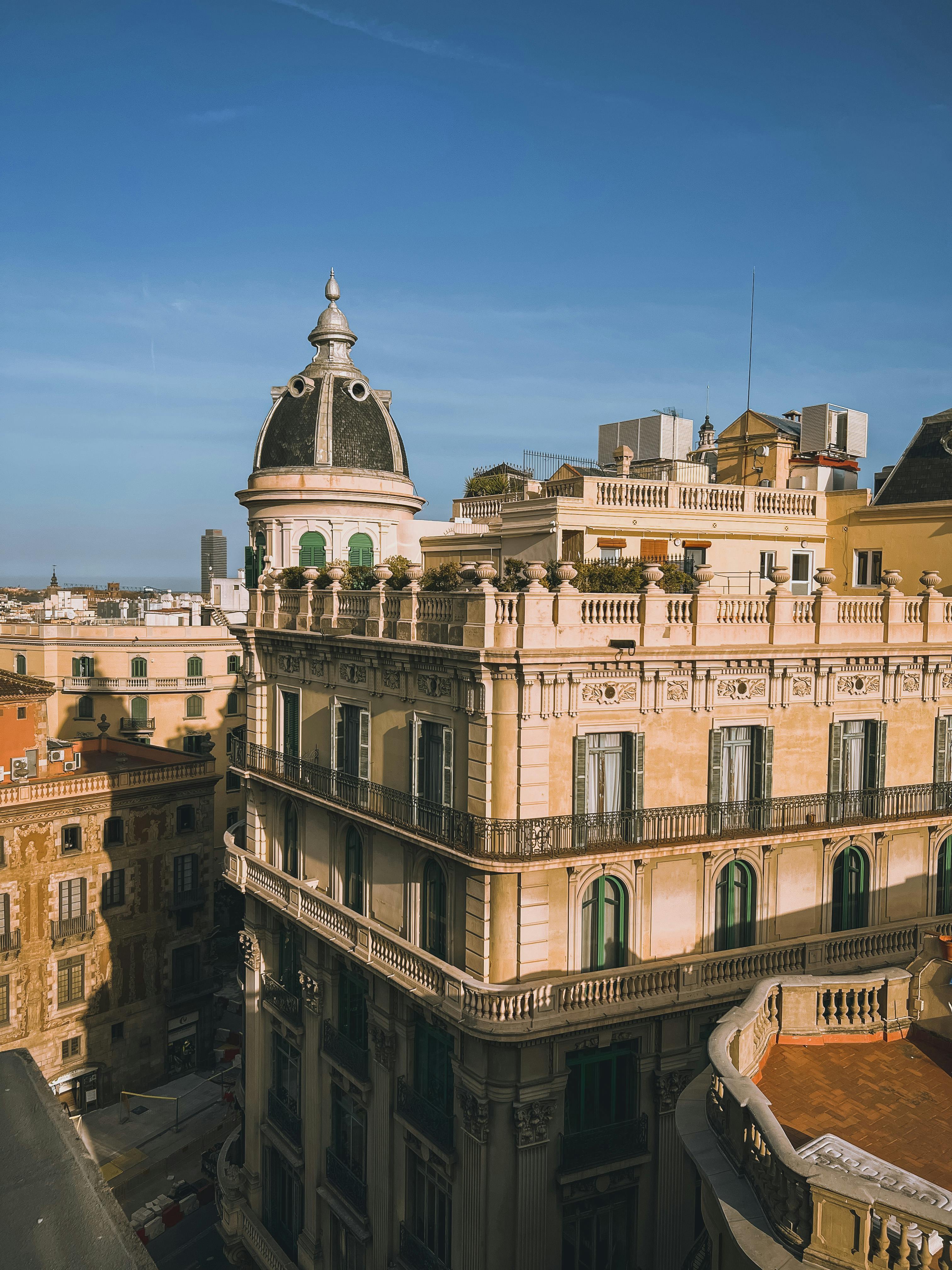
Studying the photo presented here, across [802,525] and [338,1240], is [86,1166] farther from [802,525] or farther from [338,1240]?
[802,525]

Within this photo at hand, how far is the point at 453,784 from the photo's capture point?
928 inches

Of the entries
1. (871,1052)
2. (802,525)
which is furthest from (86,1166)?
(802,525)

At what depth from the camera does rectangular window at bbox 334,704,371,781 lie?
1076 inches

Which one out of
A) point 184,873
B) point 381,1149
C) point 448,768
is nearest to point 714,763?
point 448,768

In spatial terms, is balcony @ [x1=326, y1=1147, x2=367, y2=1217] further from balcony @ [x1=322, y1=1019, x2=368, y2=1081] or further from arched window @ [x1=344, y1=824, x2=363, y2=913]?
arched window @ [x1=344, y1=824, x2=363, y2=913]

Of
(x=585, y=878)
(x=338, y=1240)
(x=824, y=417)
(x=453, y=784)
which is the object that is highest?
(x=824, y=417)

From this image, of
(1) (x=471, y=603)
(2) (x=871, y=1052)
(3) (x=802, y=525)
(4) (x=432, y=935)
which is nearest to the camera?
(2) (x=871, y=1052)

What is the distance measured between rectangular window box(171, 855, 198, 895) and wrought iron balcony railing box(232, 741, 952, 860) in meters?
21.4

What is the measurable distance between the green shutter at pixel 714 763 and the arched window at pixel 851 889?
15.0 feet

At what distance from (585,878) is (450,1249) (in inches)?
395

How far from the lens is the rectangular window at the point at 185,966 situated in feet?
154

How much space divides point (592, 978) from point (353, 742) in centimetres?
973

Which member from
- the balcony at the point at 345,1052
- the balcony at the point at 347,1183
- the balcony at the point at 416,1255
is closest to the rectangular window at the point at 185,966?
the balcony at the point at 347,1183

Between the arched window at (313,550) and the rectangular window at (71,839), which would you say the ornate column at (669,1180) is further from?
the rectangular window at (71,839)
